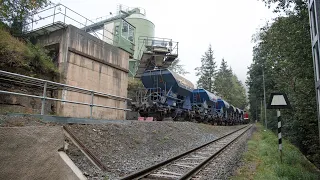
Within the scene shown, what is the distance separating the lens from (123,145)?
26.4 feet

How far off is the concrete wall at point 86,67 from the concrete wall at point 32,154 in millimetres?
6626

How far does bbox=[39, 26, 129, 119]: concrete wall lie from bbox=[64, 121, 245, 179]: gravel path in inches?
126

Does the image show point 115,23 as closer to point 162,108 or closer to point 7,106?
point 162,108

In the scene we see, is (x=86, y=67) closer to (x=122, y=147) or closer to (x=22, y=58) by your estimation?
(x=22, y=58)

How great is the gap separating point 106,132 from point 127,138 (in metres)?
0.96

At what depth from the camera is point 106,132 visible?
796cm

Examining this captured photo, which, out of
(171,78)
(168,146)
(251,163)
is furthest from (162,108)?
(251,163)

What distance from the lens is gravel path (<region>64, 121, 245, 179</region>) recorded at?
5.91 m

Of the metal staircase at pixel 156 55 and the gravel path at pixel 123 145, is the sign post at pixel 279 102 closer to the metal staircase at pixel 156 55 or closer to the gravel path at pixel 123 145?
the gravel path at pixel 123 145

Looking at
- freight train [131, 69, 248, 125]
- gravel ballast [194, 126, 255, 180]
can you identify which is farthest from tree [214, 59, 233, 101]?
gravel ballast [194, 126, 255, 180]

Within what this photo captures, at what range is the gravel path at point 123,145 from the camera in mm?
5914

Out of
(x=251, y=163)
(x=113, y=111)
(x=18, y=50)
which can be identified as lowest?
(x=251, y=163)

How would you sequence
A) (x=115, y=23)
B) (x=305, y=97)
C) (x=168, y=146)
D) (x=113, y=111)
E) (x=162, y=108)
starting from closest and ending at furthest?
(x=168, y=146), (x=305, y=97), (x=113, y=111), (x=162, y=108), (x=115, y=23)

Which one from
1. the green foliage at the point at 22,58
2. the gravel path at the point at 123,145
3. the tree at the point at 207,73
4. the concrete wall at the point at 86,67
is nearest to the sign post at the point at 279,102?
the gravel path at the point at 123,145
